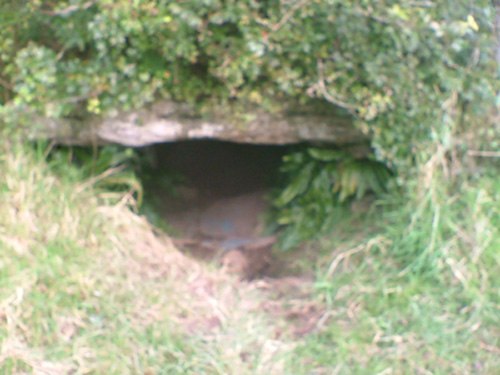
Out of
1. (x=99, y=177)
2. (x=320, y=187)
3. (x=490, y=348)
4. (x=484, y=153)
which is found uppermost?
(x=484, y=153)

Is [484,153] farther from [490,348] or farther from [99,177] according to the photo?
[99,177]

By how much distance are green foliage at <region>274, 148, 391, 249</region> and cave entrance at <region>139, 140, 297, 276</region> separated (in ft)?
0.82

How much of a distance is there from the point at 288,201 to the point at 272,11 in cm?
169

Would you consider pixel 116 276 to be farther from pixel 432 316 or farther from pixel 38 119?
pixel 432 316

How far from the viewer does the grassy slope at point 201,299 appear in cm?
328

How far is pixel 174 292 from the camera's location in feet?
12.4

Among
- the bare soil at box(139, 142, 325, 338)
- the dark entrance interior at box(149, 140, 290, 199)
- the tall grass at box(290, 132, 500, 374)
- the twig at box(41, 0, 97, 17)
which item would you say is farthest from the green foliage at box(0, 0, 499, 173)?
the dark entrance interior at box(149, 140, 290, 199)

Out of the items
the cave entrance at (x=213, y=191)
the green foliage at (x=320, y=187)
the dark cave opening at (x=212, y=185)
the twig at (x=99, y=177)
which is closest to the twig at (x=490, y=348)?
the green foliage at (x=320, y=187)

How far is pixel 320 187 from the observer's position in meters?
4.75

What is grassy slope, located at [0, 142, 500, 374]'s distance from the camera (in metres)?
3.28

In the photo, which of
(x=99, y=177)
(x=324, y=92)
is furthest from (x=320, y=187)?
(x=99, y=177)

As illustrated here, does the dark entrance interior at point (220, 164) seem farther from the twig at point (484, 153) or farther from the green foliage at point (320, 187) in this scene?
the twig at point (484, 153)

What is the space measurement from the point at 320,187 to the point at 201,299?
1374 millimetres

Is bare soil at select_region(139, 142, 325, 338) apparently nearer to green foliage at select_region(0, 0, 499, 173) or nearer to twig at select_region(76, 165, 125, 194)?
twig at select_region(76, 165, 125, 194)
